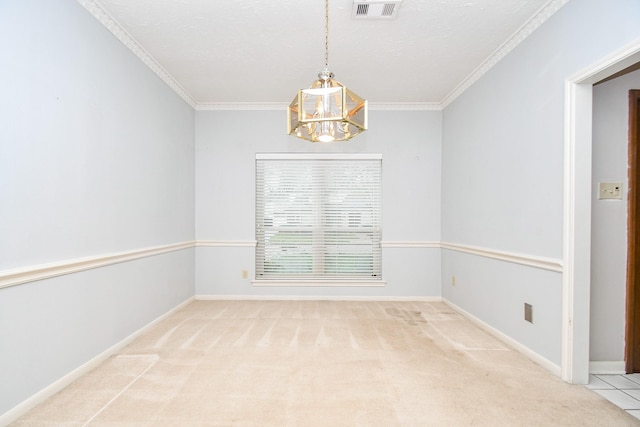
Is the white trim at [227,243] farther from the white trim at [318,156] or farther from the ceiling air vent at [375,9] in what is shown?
the ceiling air vent at [375,9]

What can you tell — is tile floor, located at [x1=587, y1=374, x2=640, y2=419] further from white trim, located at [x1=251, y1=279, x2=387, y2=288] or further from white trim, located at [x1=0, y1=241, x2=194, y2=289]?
white trim, located at [x1=0, y1=241, x2=194, y2=289]

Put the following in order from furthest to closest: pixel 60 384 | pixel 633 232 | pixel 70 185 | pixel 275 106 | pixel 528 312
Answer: pixel 275 106 → pixel 528 312 → pixel 633 232 → pixel 70 185 → pixel 60 384

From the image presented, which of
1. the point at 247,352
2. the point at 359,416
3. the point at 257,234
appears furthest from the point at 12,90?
the point at 257,234

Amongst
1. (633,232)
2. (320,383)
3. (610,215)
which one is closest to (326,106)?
(320,383)

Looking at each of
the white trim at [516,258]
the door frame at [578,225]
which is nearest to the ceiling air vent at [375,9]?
the door frame at [578,225]

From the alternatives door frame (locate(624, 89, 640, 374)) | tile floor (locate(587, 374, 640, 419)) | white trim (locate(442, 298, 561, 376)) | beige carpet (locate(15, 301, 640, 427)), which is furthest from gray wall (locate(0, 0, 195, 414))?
door frame (locate(624, 89, 640, 374))

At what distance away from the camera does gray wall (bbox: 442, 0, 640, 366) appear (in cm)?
211

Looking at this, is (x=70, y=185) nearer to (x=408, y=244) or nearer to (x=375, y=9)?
(x=375, y=9)

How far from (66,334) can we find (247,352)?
1.25m

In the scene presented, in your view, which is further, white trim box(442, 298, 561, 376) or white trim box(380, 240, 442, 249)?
white trim box(380, 240, 442, 249)

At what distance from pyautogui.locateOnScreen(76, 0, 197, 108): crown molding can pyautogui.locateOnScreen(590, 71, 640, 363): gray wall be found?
3750mm

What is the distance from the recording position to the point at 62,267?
2051 millimetres

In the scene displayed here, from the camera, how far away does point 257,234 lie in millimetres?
4465

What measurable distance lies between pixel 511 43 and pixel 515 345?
8.59 ft
